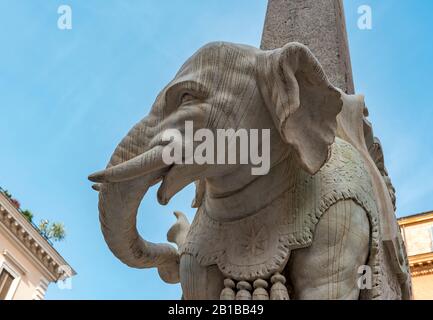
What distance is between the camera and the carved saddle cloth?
1.77m

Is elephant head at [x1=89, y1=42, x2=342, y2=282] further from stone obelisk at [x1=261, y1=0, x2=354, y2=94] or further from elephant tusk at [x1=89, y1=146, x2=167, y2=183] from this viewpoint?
stone obelisk at [x1=261, y1=0, x2=354, y2=94]

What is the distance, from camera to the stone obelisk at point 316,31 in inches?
112

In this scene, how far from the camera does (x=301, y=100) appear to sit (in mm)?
1815

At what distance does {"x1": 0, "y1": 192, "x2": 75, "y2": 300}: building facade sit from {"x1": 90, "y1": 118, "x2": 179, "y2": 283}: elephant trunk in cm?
1931

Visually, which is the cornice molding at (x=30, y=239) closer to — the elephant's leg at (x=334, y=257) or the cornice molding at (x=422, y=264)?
the cornice molding at (x=422, y=264)

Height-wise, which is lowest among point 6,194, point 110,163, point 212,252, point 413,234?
point 212,252

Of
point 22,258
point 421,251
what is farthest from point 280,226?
point 22,258

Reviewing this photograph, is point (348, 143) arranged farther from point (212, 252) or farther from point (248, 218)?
point (212, 252)

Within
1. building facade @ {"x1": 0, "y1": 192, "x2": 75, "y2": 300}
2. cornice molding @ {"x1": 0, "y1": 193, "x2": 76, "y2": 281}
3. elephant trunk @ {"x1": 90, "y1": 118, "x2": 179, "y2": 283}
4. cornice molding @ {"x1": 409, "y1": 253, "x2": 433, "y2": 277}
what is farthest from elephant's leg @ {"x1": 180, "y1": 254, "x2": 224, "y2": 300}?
building facade @ {"x1": 0, "y1": 192, "x2": 75, "y2": 300}

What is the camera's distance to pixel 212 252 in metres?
1.90
